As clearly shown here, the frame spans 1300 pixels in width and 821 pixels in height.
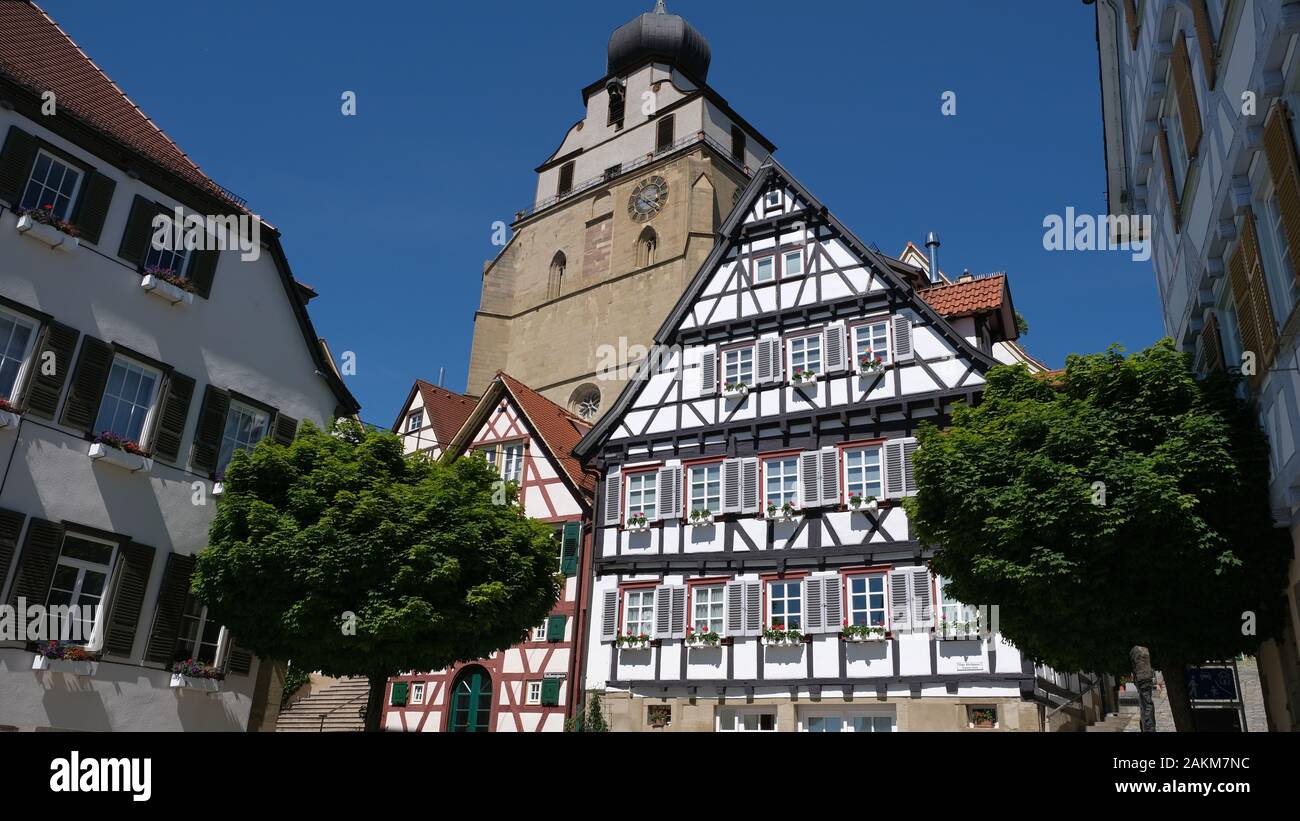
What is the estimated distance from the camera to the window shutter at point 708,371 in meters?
24.5

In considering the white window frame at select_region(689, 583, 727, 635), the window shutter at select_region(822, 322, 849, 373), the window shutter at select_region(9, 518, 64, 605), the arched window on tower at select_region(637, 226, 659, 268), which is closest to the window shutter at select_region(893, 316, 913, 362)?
the window shutter at select_region(822, 322, 849, 373)

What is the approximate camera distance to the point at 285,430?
19391 millimetres

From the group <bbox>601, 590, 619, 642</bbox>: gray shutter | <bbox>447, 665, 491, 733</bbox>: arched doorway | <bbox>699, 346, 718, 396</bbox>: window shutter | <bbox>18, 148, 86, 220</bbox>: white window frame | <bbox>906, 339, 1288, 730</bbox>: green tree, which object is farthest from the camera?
<bbox>447, 665, 491, 733</bbox>: arched doorway

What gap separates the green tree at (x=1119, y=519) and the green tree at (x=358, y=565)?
7934mm

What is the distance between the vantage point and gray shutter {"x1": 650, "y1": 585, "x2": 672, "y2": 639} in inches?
882

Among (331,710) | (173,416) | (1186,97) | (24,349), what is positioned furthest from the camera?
(331,710)

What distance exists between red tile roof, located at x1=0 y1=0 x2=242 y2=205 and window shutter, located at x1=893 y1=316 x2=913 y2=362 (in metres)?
14.3

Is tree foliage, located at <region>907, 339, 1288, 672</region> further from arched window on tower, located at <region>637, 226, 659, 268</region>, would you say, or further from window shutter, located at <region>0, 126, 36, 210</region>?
arched window on tower, located at <region>637, 226, 659, 268</region>

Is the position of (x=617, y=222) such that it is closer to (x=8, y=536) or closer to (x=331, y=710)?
(x=331, y=710)

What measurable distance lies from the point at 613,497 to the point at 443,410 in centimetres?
1147

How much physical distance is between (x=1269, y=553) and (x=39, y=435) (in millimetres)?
17222

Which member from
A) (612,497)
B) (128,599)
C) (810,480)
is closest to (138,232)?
(128,599)
